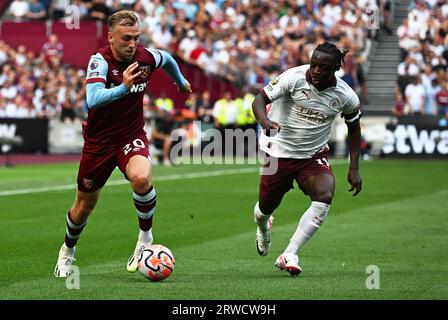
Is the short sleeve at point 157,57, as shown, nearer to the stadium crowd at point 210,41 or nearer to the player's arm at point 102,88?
the player's arm at point 102,88

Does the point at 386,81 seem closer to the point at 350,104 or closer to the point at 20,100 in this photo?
the point at 20,100

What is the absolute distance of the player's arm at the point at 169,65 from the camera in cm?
1103

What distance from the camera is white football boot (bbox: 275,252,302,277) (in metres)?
10.5

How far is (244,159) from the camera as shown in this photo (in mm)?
32531

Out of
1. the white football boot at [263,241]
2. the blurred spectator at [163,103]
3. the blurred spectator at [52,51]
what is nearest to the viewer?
the white football boot at [263,241]

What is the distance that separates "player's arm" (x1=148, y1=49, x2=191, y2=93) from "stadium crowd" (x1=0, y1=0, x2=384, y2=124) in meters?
21.9

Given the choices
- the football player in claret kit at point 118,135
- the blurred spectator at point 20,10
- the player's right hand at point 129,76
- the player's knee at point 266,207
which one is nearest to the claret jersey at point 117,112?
the football player in claret kit at point 118,135

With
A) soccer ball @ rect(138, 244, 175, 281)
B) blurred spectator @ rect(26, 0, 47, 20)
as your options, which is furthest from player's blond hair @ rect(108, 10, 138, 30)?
blurred spectator @ rect(26, 0, 47, 20)

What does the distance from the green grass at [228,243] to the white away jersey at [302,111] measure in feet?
4.13
